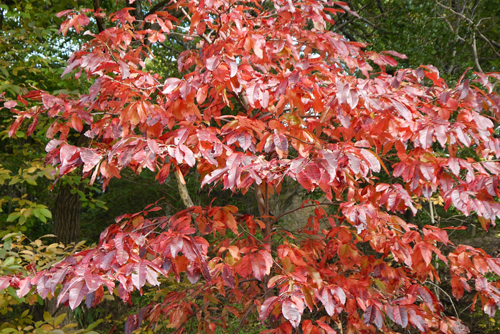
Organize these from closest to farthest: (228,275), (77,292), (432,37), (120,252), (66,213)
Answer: (77,292) < (120,252) < (228,275) < (66,213) < (432,37)

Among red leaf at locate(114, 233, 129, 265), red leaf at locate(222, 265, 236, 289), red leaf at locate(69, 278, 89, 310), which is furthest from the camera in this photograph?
red leaf at locate(222, 265, 236, 289)

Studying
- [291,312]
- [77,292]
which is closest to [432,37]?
[291,312]

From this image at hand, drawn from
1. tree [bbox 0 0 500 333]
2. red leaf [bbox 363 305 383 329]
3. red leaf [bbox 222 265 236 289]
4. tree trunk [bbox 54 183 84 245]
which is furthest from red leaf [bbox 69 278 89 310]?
tree trunk [bbox 54 183 84 245]

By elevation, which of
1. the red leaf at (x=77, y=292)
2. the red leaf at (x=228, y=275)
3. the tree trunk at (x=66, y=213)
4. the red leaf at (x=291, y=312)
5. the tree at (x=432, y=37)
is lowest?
the tree trunk at (x=66, y=213)

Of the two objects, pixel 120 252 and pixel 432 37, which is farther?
pixel 432 37

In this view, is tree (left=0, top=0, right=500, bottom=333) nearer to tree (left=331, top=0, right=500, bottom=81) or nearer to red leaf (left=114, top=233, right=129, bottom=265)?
red leaf (left=114, top=233, right=129, bottom=265)

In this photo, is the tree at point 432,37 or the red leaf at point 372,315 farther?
the tree at point 432,37

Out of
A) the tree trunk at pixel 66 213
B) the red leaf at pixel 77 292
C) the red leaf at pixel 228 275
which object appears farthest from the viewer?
the tree trunk at pixel 66 213

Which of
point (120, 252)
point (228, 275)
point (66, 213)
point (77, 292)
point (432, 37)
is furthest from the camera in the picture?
point (432, 37)

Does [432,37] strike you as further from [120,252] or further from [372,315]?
[120,252]

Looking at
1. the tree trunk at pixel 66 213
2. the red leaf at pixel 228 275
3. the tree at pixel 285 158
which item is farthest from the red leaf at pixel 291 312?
the tree trunk at pixel 66 213

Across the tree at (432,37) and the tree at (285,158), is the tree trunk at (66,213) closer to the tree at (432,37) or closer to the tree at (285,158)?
the tree at (285,158)

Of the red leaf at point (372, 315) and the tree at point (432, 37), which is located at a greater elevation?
the tree at point (432, 37)

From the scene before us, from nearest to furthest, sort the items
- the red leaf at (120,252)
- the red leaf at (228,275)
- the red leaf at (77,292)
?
the red leaf at (77,292) < the red leaf at (120,252) < the red leaf at (228,275)
